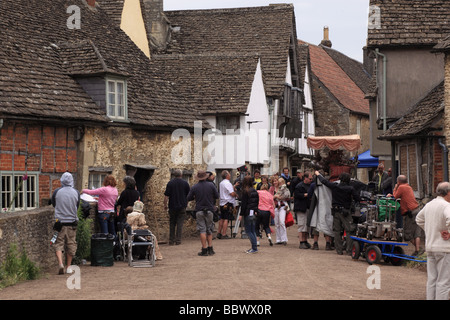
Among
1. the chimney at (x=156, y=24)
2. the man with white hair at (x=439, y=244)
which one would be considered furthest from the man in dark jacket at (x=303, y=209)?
→ the chimney at (x=156, y=24)

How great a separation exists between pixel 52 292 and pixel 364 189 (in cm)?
1029

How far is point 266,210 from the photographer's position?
20.8 m

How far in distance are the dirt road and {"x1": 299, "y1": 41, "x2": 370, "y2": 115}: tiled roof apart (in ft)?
110

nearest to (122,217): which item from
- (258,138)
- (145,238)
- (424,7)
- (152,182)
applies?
(145,238)

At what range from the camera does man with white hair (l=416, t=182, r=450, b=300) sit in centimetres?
1120

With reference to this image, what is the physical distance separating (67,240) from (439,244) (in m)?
7.60

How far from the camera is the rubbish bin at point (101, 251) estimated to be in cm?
1708

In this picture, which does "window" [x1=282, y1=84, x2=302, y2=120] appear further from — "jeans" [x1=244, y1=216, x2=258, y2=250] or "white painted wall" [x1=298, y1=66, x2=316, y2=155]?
"jeans" [x1=244, y1=216, x2=258, y2=250]

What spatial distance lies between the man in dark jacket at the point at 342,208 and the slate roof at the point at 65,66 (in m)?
6.51

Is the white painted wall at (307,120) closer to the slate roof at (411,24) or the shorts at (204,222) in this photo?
the slate roof at (411,24)

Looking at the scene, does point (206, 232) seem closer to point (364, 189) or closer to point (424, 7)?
point (364, 189)

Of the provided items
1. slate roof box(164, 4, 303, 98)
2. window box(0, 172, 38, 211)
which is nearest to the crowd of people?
window box(0, 172, 38, 211)

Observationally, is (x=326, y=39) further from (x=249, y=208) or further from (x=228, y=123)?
(x=249, y=208)

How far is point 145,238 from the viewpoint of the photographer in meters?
17.8
